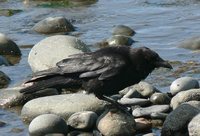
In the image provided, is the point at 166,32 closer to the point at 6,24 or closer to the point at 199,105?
the point at 6,24

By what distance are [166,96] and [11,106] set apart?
6.19 ft

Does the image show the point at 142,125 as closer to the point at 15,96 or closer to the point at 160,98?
the point at 160,98

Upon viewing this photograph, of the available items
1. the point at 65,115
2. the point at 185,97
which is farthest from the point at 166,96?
the point at 65,115

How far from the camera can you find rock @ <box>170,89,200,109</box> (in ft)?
26.0

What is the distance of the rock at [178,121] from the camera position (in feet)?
23.7

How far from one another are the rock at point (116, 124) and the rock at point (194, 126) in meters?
0.70

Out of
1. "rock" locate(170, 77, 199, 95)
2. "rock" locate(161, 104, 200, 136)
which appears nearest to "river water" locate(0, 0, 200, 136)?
"rock" locate(170, 77, 199, 95)

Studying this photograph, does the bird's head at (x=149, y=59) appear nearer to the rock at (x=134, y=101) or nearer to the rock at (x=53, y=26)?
the rock at (x=134, y=101)

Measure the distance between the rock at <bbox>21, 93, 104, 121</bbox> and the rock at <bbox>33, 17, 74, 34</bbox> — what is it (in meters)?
5.29

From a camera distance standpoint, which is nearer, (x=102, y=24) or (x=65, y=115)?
(x=65, y=115)

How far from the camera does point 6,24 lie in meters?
14.5

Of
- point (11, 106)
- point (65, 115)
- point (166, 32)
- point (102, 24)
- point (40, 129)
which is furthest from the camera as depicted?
point (102, 24)

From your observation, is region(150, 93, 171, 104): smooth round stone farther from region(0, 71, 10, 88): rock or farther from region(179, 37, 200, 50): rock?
→ region(179, 37, 200, 50): rock

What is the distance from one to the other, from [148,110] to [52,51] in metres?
2.69
